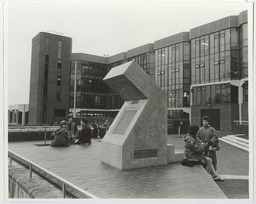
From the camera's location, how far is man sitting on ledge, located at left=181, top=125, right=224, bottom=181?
23.0ft

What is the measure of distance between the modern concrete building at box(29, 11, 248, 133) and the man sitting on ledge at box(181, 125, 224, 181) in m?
17.0

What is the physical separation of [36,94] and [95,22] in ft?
132

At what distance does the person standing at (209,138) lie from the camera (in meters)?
7.31

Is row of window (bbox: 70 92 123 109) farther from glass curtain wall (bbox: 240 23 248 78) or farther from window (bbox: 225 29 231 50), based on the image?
glass curtain wall (bbox: 240 23 248 78)

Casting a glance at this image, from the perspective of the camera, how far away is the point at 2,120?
652cm

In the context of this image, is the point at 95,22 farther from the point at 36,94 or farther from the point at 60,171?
the point at 36,94

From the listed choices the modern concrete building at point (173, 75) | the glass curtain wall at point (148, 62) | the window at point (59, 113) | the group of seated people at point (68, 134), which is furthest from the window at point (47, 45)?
the group of seated people at point (68, 134)

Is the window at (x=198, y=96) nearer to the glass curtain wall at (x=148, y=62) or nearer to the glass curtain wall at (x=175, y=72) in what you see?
the glass curtain wall at (x=175, y=72)

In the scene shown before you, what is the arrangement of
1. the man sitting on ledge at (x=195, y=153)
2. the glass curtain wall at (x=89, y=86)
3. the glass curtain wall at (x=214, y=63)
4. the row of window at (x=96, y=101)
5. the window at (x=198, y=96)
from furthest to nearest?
the glass curtain wall at (x=89, y=86) < the row of window at (x=96, y=101) < the window at (x=198, y=96) < the glass curtain wall at (x=214, y=63) < the man sitting on ledge at (x=195, y=153)


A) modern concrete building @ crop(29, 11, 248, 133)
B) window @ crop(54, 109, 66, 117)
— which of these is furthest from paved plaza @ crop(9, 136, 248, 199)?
window @ crop(54, 109, 66, 117)

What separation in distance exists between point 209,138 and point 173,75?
33394 millimetres

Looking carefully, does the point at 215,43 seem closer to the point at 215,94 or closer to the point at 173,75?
the point at 215,94

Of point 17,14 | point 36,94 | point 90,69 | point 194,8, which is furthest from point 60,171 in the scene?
point 90,69

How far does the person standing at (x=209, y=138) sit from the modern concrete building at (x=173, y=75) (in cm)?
1639
